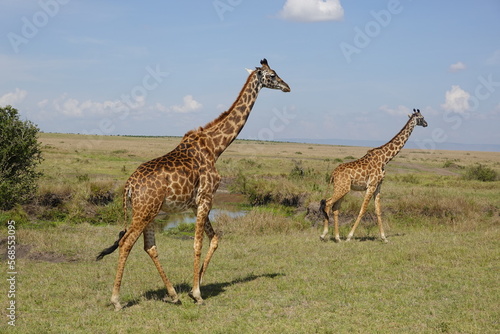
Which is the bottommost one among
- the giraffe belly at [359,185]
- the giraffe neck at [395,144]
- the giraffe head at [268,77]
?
the giraffe belly at [359,185]

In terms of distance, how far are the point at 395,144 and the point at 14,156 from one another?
505 inches

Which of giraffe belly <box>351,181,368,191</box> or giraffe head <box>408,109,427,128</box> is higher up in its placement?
giraffe head <box>408,109,427,128</box>

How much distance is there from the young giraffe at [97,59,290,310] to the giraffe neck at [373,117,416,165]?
617 cm

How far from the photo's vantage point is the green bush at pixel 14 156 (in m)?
16.1

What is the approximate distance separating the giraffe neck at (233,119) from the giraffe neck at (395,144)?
658 centimetres

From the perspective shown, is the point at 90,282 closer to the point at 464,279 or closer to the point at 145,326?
the point at 145,326

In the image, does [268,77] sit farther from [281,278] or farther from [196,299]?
[196,299]

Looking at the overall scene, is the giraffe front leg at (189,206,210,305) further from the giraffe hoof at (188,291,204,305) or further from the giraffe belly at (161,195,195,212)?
the giraffe belly at (161,195,195,212)

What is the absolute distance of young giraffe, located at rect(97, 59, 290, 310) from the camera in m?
7.79

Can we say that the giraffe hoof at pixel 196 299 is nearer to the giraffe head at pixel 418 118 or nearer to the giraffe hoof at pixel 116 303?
the giraffe hoof at pixel 116 303

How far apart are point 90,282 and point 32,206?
467 inches

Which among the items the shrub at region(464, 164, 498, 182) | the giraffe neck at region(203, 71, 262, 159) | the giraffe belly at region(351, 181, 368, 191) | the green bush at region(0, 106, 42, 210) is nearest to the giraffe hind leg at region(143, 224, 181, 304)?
the giraffe neck at region(203, 71, 262, 159)

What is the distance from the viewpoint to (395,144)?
1511 cm

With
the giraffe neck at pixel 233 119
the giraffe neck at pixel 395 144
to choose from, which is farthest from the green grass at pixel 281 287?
the giraffe neck at pixel 233 119
